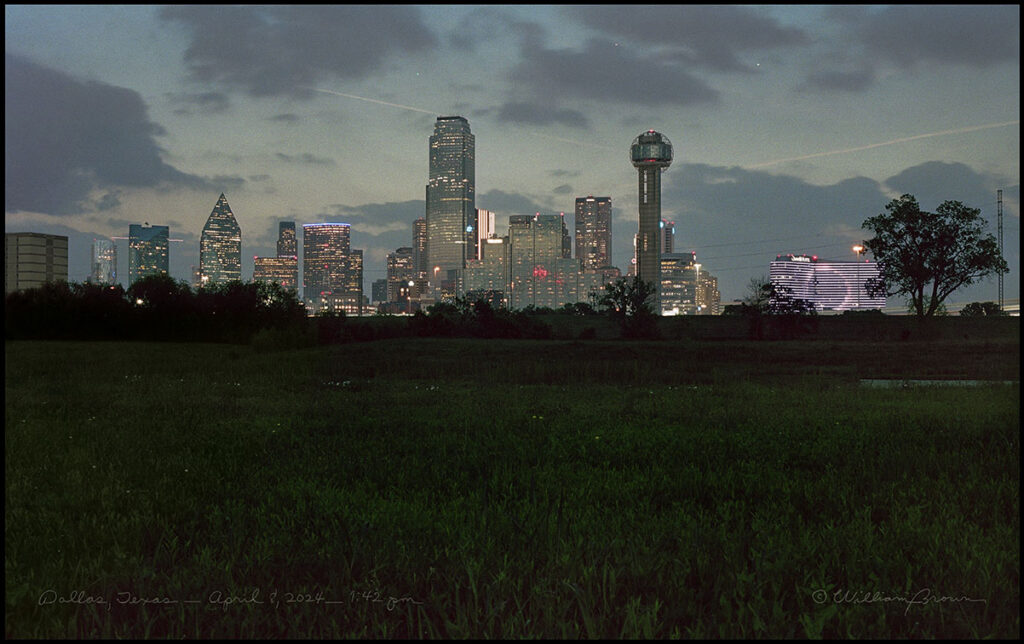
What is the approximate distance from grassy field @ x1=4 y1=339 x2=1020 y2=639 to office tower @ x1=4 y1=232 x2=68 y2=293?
56486mm

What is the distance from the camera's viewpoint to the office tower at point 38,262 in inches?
2353

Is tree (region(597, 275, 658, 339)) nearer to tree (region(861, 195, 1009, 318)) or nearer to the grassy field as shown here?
tree (region(861, 195, 1009, 318))

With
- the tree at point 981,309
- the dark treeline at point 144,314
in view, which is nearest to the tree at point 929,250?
the tree at point 981,309

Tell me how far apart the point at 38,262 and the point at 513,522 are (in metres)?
68.8

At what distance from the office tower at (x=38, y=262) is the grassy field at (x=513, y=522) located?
56.5 metres

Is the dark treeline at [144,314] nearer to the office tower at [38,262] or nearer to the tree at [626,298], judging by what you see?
the office tower at [38,262]

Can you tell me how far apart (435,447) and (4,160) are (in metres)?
6.47

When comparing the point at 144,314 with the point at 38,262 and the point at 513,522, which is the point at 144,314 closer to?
the point at 38,262

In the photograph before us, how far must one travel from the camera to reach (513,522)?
5.86m

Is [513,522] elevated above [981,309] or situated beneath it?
situated beneath

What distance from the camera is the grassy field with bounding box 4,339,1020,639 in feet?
13.9

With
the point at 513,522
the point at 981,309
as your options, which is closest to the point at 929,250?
the point at 981,309

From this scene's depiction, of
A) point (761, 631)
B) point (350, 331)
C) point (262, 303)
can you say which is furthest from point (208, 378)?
point (262, 303)

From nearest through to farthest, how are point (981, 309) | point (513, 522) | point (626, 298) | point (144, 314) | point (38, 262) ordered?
point (513, 522)
point (38, 262)
point (144, 314)
point (626, 298)
point (981, 309)
